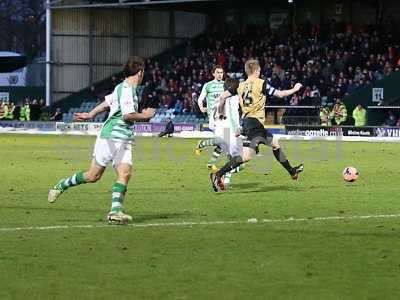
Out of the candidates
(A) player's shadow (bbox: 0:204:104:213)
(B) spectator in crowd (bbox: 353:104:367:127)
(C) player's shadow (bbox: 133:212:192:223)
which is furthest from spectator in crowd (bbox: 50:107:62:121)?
(C) player's shadow (bbox: 133:212:192:223)

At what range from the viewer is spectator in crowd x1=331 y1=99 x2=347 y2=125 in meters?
45.6

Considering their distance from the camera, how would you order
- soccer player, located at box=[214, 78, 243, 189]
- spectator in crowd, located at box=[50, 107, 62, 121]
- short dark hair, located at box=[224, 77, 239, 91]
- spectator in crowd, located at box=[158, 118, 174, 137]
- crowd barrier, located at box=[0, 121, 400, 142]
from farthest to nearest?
spectator in crowd, located at box=[50, 107, 62, 121] → spectator in crowd, located at box=[158, 118, 174, 137] → crowd barrier, located at box=[0, 121, 400, 142] → soccer player, located at box=[214, 78, 243, 189] → short dark hair, located at box=[224, 77, 239, 91]

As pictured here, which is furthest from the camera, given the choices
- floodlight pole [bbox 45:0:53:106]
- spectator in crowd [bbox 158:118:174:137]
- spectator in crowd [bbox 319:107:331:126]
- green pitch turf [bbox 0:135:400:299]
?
floodlight pole [bbox 45:0:53:106]

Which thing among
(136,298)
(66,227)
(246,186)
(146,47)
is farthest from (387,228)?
(146,47)

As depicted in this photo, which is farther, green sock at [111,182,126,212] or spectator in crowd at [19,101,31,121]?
spectator in crowd at [19,101,31,121]

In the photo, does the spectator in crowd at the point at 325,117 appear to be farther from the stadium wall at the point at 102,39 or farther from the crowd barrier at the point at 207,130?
the stadium wall at the point at 102,39

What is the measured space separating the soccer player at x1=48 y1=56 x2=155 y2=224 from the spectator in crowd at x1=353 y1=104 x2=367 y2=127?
108 ft

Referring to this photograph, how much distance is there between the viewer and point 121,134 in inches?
505

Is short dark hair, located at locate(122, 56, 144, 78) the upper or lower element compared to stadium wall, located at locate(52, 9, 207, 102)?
lower

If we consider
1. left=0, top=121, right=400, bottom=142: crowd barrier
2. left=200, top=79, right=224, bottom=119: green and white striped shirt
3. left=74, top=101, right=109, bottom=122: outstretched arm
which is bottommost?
left=0, top=121, right=400, bottom=142: crowd barrier

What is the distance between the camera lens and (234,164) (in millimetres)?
17016

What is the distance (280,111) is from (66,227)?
37.5 metres

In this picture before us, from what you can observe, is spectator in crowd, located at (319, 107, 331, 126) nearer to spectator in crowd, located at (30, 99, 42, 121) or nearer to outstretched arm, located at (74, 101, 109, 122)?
spectator in crowd, located at (30, 99, 42, 121)

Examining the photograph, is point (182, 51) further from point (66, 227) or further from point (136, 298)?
point (136, 298)
